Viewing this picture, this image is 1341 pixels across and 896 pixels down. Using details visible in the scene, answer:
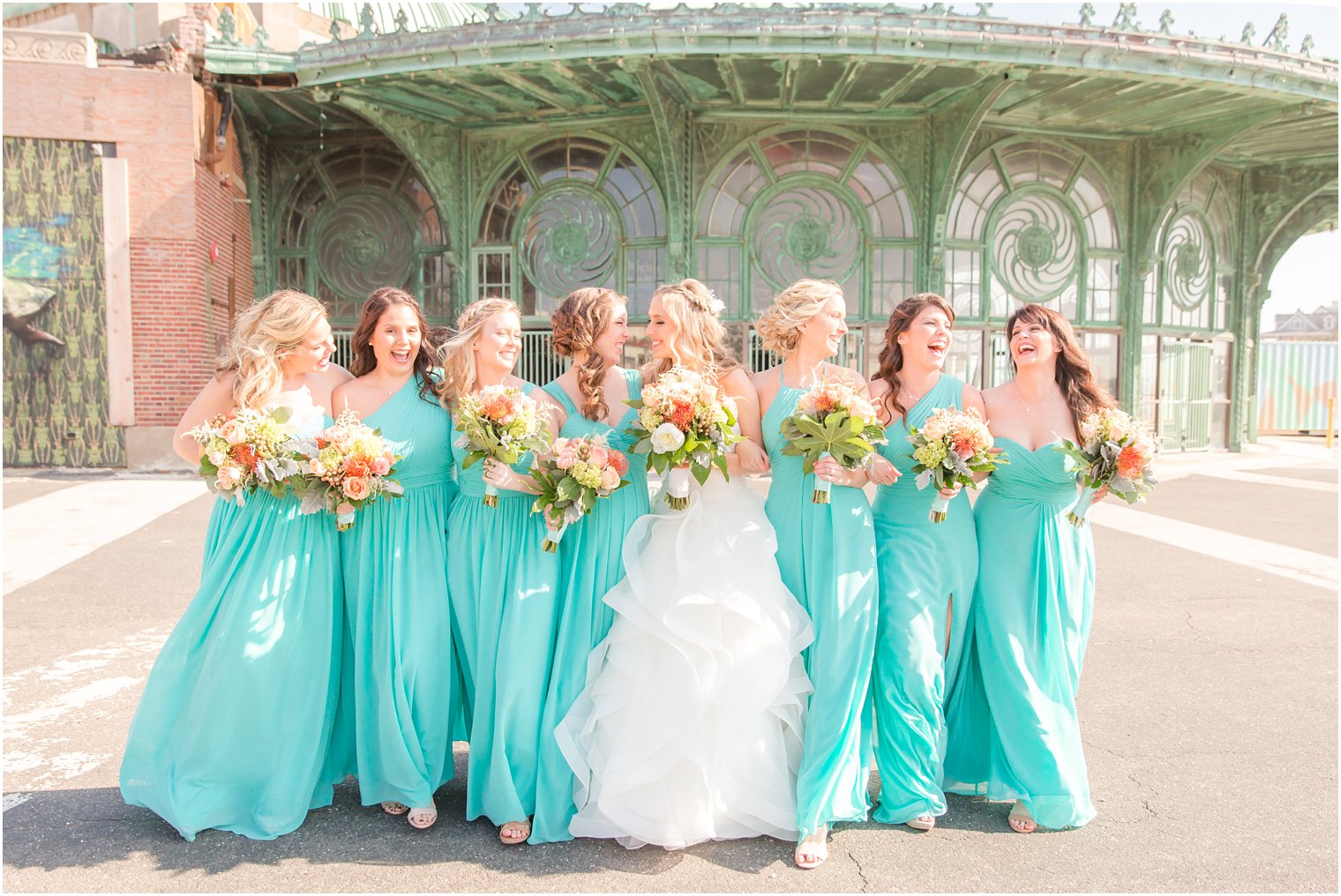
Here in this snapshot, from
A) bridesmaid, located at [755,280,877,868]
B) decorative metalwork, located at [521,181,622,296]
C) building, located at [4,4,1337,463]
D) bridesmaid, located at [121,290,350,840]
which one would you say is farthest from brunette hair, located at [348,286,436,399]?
decorative metalwork, located at [521,181,622,296]

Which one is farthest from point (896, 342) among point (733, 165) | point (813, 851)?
point (733, 165)

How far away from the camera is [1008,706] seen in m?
3.62

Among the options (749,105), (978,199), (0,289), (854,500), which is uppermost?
(749,105)

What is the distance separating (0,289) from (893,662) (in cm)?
1482

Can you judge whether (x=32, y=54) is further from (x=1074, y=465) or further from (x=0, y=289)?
(x=1074, y=465)

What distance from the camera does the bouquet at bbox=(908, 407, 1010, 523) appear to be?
3.43 meters

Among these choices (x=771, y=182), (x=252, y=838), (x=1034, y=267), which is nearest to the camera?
(x=252, y=838)

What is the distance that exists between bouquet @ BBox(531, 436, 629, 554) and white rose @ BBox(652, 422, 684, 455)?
0.24 m

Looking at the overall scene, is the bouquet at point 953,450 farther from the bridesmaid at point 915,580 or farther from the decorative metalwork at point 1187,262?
the decorative metalwork at point 1187,262

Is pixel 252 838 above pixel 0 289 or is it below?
below

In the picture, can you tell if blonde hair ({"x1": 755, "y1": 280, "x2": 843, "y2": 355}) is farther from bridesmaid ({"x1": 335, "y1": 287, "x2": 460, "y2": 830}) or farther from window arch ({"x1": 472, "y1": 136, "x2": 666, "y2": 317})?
window arch ({"x1": 472, "y1": 136, "x2": 666, "y2": 317})

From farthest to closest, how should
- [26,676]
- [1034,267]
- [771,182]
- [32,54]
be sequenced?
[1034,267] < [771,182] < [32,54] < [26,676]

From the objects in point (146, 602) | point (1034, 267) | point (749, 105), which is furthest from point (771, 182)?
point (146, 602)

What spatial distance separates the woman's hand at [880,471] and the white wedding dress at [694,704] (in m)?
0.52
